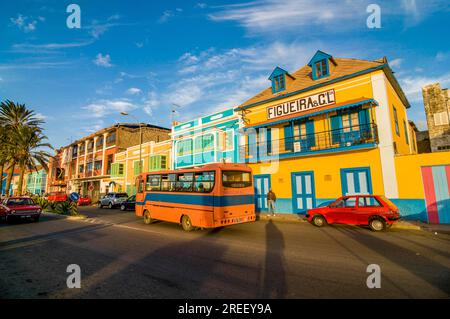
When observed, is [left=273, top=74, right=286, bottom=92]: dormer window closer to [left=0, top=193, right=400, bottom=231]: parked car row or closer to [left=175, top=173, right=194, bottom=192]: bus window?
[left=0, top=193, right=400, bottom=231]: parked car row

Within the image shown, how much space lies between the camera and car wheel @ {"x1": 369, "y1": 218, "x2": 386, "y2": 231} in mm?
10258

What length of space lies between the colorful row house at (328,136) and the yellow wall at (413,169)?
0.24 feet

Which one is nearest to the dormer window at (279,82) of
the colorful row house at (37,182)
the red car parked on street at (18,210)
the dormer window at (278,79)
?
the dormer window at (278,79)

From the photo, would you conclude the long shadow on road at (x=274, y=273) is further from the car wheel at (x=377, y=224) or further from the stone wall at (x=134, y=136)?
the stone wall at (x=134, y=136)

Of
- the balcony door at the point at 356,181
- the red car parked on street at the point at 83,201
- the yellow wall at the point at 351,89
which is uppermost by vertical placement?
the yellow wall at the point at 351,89

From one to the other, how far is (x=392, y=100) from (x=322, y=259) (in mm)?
14937

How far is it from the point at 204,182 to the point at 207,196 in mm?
738

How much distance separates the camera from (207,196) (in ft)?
34.2

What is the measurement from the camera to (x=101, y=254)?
290 inches

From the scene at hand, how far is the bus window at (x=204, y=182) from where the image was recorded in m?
10.5

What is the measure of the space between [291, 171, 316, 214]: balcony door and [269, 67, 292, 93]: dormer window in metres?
7.68

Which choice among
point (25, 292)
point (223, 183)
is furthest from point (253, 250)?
point (25, 292)

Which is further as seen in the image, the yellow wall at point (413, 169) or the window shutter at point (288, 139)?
the window shutter at point (288, 139)
